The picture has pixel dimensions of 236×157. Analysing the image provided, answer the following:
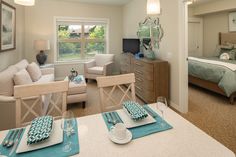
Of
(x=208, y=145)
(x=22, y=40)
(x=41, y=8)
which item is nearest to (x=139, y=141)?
(x=208, y=145)

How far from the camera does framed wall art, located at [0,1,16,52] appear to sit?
3.12m

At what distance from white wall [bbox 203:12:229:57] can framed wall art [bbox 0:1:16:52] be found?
5.95 m

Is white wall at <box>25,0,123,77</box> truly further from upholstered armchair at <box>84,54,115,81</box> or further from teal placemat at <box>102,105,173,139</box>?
teal placemat at <box>102,105,173,139</box>

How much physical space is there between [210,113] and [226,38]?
3862mm

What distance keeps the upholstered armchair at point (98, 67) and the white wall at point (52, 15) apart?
0.59m

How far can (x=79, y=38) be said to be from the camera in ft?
19.0

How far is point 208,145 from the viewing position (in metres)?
0.95

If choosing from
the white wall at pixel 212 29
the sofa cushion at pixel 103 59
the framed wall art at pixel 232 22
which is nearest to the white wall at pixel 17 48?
the sofa cushion at pixel 103 59

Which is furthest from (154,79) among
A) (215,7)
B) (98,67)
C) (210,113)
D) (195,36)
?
(195,36)

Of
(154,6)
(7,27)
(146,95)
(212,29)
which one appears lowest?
(146,95)

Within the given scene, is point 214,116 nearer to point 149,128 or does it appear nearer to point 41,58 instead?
point 149,128

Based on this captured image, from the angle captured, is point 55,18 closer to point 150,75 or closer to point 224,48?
point 150,75

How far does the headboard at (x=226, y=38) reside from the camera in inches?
212

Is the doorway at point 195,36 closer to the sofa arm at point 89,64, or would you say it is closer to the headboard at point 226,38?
the headboard at point 226,38
